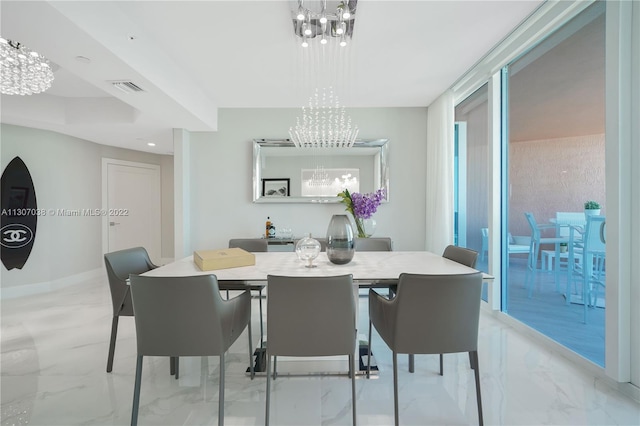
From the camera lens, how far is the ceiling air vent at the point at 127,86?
2.69m

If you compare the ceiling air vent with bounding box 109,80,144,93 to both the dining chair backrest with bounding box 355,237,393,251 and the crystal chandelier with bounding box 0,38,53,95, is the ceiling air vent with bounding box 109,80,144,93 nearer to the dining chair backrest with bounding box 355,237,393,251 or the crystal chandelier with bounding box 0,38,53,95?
the crystal chandelier with bounding box 0,38,53,95

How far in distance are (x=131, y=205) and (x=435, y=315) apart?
19.7ft

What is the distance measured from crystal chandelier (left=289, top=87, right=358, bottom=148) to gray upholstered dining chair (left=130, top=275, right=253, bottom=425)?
312cm

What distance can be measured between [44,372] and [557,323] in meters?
4.08

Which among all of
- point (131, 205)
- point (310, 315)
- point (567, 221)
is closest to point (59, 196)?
point (131, 205)

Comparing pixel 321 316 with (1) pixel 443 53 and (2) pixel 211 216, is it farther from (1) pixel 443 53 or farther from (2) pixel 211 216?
(2) pixel 211 216

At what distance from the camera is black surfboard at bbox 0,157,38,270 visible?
13.2ft

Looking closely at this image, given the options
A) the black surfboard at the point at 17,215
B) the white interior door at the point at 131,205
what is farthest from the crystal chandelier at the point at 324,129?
the black surfboard at the point at 17,215

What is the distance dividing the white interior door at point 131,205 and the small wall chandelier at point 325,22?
464cm

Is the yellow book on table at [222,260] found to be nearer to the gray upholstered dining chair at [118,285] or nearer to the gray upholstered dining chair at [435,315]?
the gray upholstered dining chair at [118,285]

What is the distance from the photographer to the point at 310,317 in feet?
4.90

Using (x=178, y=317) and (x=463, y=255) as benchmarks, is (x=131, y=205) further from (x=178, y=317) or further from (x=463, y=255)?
(x=463, y=255)

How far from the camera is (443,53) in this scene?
2.95 meters

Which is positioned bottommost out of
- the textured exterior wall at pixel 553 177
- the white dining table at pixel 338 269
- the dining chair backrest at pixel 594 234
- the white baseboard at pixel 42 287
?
the white baseboard at pixel 42 287
